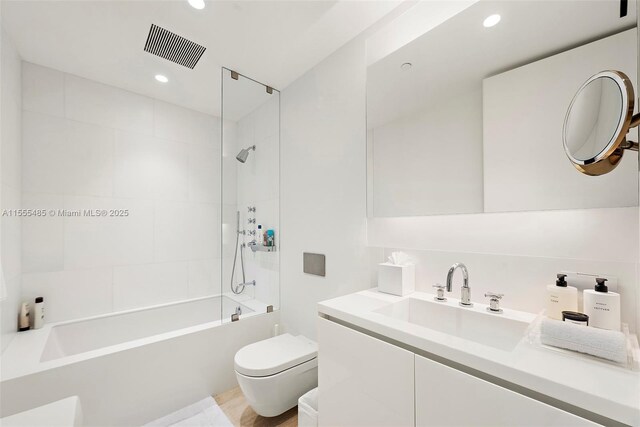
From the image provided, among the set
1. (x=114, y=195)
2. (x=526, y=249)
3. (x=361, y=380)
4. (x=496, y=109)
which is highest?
(x=496, y=109)

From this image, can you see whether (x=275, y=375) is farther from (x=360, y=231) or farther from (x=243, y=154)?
(x=243, y=154)

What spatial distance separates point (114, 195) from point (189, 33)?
60.2 inches

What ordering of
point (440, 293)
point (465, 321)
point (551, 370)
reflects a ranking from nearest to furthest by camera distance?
point (551, 370) → point (465, 321) → point (440, 293)

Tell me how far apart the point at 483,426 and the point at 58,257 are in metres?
2.85

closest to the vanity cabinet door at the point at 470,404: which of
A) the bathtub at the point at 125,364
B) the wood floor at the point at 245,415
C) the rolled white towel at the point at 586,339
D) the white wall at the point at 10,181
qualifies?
the rolled white towel at the point at 586,339

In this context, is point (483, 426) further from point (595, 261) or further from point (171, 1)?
point (171, 1)

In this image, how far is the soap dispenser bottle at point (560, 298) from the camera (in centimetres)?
89

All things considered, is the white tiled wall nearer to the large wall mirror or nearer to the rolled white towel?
the large wall mirror

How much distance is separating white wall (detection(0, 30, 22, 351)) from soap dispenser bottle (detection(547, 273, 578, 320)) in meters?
2.57

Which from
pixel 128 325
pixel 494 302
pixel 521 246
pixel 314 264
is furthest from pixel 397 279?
pixel 128 325

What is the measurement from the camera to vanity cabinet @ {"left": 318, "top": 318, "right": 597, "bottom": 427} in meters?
0.68

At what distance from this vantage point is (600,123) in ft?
2.48

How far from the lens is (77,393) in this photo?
4.96 ft

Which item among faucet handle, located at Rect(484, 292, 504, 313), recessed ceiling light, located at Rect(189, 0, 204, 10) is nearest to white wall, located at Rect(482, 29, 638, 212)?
faucet handle, located at Rect(484, 292, 504, 313)
